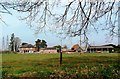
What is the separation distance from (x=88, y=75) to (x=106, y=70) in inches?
32.7

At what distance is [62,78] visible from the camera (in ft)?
29.2

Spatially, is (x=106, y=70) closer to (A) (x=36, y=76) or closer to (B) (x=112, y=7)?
(A) (x=36, y=76)

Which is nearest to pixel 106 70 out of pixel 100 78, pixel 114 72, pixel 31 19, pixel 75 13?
pixel 114 72

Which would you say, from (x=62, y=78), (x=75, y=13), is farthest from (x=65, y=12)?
(x=62, y=78)

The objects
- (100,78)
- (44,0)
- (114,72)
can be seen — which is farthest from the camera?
(114,72)

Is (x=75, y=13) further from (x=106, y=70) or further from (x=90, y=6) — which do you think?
(x=106, y=70)

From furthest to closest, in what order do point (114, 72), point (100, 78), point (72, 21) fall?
point (114, 72) < point (100, 78) < point (72, 21)

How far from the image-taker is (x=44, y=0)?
7.25m

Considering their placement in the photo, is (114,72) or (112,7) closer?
(112,7)

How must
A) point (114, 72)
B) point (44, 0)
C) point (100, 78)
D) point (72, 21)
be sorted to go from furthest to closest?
point (114, 72), point (100, 78), point (72, 21), point (44, 0)

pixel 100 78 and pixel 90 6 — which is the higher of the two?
pixel 90 6

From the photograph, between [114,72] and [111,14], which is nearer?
[111,14]

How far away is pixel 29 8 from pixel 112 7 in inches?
77.1

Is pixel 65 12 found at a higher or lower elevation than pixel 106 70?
higher
